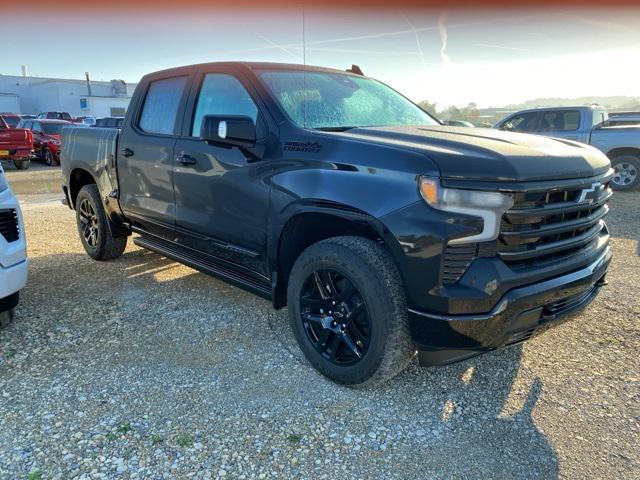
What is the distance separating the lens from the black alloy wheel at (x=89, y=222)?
5.30 metres

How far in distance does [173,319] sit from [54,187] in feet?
34.3

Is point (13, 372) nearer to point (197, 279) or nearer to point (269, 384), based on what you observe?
point (269, 384)

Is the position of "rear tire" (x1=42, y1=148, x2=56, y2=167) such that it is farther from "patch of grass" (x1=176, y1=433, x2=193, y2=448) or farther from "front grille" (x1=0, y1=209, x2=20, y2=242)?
"patch of grass" (x1=176, y1=433, x2=193, y2=448)

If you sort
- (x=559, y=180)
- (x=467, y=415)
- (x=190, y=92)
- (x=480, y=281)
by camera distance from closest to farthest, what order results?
(x=480, y=281) → (x=559, y=180) → (x=467, y=415) → (x=190, y=92)

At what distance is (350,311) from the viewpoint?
2807mm

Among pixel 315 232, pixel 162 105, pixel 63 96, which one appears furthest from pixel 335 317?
pixel 63 96

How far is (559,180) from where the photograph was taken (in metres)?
2.53

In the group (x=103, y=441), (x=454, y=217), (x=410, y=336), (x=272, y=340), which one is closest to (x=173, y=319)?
(x=272, y=340)

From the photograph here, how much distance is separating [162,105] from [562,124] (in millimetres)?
9821

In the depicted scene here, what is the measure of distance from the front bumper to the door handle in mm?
2101

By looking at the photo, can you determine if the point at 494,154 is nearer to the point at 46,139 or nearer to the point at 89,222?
the point at 89,222

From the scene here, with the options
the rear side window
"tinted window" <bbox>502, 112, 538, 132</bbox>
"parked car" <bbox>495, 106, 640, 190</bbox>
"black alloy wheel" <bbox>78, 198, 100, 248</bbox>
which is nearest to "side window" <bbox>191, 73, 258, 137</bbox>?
"black alloy wheel" <bbox>78, 198, 100, 248</bbox>

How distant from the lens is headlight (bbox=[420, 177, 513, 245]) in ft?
7.63

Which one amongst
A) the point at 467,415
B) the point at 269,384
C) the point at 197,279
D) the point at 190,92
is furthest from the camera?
the point at 197,279
